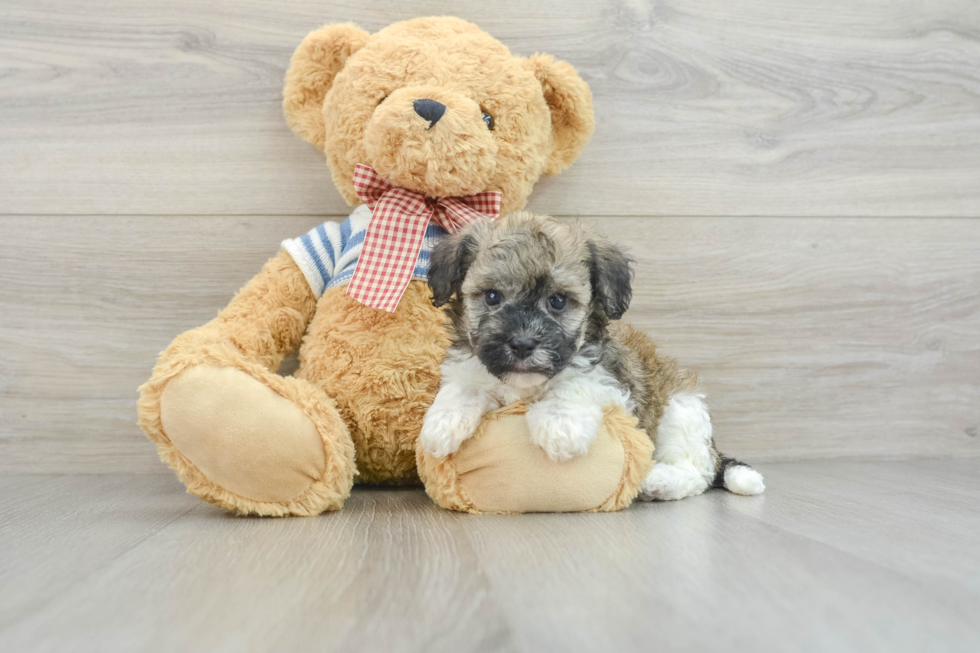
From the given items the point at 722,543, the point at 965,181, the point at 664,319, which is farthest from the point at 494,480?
the point at 965,181

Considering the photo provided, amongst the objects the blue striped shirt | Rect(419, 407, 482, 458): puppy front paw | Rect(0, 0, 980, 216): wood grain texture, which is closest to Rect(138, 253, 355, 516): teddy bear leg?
Rect(419, 407, 482, 458): puppy front paw

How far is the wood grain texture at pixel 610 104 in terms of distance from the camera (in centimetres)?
217

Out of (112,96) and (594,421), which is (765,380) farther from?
(112,96)

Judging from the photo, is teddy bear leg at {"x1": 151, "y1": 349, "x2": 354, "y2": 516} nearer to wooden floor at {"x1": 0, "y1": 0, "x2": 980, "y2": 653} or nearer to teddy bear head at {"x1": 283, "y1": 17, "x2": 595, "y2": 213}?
wooden floor at {"x1": 0, "y1": 0, "x2": 980, "y2": 653}

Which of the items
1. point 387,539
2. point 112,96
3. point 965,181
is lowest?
point 387,539

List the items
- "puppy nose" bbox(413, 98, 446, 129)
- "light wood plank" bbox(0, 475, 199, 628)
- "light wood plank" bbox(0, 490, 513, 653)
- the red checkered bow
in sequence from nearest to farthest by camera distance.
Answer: "light wood plank" bbox(0, 490, 513, 653) < "light wood plank" bbox(0, 475, 199, 628) < "puppy nose" bbox(413, 98, 446, 129) < the red checkered bow

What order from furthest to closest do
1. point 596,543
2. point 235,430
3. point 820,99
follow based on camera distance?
point 820,99 → point 235,430 → point 596,543

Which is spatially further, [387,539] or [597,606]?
[387,539]

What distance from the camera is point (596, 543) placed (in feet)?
4.22

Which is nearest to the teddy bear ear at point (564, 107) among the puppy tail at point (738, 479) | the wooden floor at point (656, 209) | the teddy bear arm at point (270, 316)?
the wooden floor at point (656, 209)

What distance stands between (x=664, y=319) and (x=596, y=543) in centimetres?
116

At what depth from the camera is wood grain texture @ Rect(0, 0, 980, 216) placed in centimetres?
217

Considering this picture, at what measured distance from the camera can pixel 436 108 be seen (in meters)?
1.68

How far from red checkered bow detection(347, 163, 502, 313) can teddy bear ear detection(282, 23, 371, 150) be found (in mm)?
283
